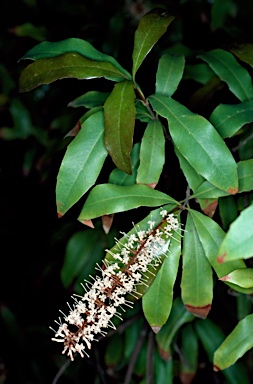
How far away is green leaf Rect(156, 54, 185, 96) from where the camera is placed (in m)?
1.02

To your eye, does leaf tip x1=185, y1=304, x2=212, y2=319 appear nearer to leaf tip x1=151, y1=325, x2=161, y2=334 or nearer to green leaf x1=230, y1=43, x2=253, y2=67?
leaf tip x1=151, y1=325, x2=161, y2=334

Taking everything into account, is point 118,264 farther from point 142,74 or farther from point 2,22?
point 2,22

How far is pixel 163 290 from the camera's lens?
91 cm

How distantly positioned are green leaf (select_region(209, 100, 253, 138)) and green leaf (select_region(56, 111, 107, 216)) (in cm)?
23

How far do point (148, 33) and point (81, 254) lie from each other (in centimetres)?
74

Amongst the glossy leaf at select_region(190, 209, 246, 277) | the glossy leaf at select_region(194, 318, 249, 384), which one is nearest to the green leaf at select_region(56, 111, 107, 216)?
the glossy leaf at select_region(190, 209, 246, 277)

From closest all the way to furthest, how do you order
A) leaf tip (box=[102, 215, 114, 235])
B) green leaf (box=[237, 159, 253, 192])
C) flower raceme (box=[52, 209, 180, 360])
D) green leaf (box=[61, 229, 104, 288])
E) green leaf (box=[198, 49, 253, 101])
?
1. flower raceme (box=[52, 209, 180, 360])
2. green leaf (box=[237, 159, 253, 192])
3. leaf tip (box=[102, 215, 114, 235])
4. green leaf (box=[198, 49, 253, 101])
5. green leaf (box=[61, 229, 104, 288])

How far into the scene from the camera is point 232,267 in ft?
2.82

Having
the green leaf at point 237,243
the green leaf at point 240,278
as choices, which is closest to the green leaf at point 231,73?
the green leaf at point 240,278

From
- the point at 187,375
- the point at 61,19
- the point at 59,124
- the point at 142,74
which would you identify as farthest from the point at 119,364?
the point at 61,19

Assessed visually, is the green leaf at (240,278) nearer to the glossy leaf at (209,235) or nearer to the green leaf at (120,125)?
the glossy leaf at (209,235)

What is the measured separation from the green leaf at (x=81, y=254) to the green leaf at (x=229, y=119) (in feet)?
2.16

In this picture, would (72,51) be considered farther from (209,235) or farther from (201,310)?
(201,310)

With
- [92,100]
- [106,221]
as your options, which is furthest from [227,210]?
[92,100]
